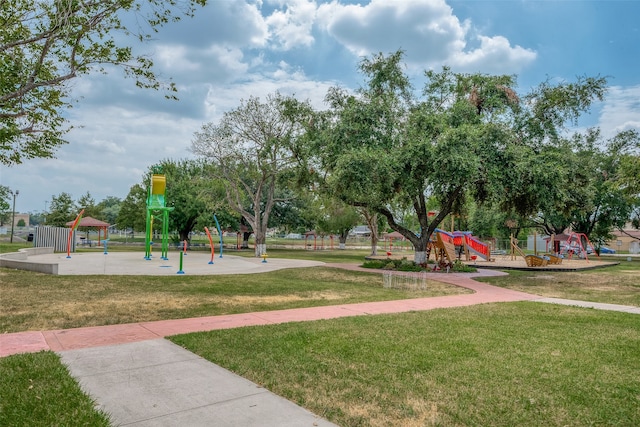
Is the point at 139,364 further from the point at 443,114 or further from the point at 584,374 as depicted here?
the point at 443,114

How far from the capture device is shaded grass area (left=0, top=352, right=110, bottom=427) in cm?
383

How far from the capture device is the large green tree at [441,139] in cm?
1814

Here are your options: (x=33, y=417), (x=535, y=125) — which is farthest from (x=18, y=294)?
(x=535, y=125)

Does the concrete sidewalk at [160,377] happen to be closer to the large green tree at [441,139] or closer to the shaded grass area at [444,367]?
the shaded grass area at [444,367]

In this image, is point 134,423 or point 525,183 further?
point 525,183

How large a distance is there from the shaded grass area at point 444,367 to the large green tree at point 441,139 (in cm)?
1021

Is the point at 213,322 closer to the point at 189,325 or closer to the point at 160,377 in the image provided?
the point at 189,325

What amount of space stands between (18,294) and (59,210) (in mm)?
53536

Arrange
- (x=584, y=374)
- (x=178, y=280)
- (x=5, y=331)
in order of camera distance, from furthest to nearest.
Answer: (x=178, y=280) → (x=5, y=331) → (x=584, y=374)

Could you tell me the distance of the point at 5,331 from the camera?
23.8 feet

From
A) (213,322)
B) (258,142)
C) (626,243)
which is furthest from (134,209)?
(626,243)

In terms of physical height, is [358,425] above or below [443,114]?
below

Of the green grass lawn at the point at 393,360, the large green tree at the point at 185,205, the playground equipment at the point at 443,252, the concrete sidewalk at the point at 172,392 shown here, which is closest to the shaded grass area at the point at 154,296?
the green grass lawn at the point at 393,360

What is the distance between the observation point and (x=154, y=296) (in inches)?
449
